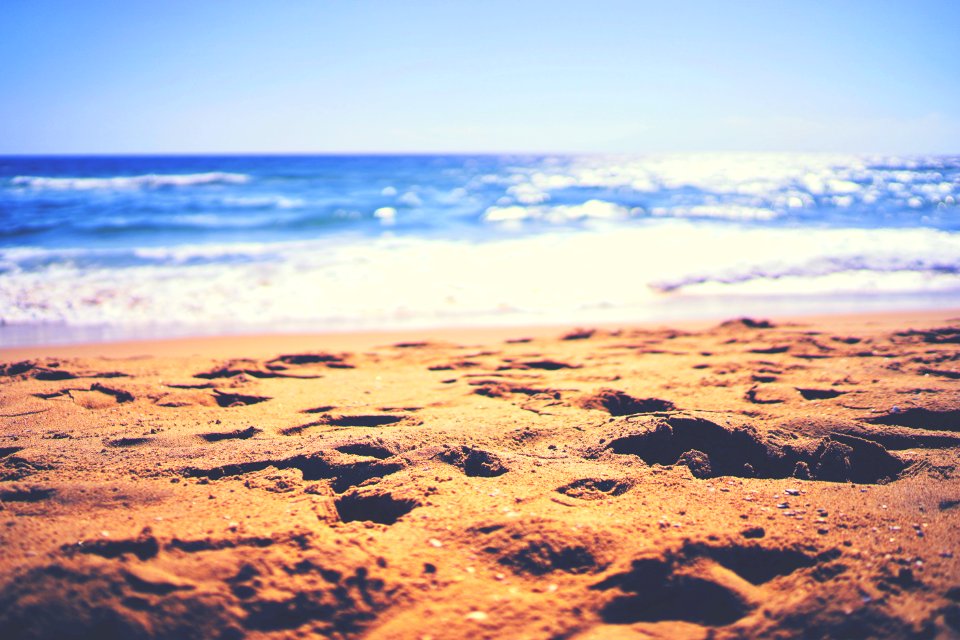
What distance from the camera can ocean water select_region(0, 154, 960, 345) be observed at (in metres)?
7.12

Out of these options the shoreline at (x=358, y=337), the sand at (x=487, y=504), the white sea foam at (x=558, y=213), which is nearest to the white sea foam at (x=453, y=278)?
the shoreline at (x=358, y=337)

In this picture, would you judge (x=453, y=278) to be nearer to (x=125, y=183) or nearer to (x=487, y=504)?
(x=487, y=504)

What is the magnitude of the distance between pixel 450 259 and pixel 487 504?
27.7 feet

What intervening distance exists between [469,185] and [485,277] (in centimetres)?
1888

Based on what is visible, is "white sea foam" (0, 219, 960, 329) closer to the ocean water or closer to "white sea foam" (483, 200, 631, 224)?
the ocean water

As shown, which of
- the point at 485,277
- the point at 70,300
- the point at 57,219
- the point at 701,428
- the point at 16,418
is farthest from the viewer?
the point at 57,219

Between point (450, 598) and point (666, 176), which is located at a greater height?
point (666, 176)

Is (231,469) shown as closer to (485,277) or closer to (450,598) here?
(450,598)

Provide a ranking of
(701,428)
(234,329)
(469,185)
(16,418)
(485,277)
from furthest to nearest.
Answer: (469,185)
(485,277)
(234,329)
(16,418)
(701,428)

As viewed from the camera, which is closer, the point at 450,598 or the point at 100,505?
the point at 450,598

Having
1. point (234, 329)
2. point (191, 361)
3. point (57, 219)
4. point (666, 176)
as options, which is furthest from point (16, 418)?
point (666, 176)

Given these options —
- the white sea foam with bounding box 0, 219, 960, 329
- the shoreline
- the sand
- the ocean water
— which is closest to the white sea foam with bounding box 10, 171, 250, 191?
the ocean water

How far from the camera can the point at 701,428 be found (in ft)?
9.13

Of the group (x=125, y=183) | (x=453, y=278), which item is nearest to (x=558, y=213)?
(x=453, y=278)
